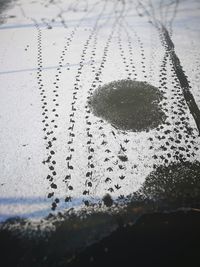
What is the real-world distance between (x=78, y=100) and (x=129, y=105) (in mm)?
1524

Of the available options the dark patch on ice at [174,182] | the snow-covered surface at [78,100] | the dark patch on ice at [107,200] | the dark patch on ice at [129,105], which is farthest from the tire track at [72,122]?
the dark patch on ice at [174,182]

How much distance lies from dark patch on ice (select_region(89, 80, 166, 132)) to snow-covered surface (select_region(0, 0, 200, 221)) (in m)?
0.24

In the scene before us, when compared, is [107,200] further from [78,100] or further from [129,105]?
[78,100]

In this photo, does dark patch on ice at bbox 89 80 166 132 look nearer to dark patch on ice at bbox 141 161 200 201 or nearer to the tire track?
the tire track

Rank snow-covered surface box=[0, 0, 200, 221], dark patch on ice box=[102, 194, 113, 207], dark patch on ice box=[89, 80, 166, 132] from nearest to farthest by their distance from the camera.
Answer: dark patch on ice box=[102, 194, 113, 207] < snow-covered surface box=[0, 0, 200, 221] < dark patch on ice box=[89, 80, 166, 132]

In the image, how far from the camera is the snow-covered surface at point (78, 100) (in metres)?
5.40

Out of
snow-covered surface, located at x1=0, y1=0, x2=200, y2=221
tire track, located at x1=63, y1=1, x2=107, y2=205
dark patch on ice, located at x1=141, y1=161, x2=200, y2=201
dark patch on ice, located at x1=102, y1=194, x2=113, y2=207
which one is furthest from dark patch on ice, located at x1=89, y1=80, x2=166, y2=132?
dark patch on ice, located at x1=102, y1=194, x2=113, y2=207

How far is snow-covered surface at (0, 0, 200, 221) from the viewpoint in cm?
540

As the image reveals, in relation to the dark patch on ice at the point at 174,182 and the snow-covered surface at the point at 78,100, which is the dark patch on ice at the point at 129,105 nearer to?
the snow-covered surface at the point at 78,100

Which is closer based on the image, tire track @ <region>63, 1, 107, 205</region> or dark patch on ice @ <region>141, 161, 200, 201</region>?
dark patch on ice @ <region>141, 161, 200, 201</region>

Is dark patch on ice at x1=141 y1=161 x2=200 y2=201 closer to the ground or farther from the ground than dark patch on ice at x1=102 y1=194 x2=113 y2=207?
closer to the ground

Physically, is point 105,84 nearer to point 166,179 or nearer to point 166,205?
point 166,179

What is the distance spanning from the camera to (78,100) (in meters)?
7.58

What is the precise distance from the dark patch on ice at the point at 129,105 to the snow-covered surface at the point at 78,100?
24 centimetres
